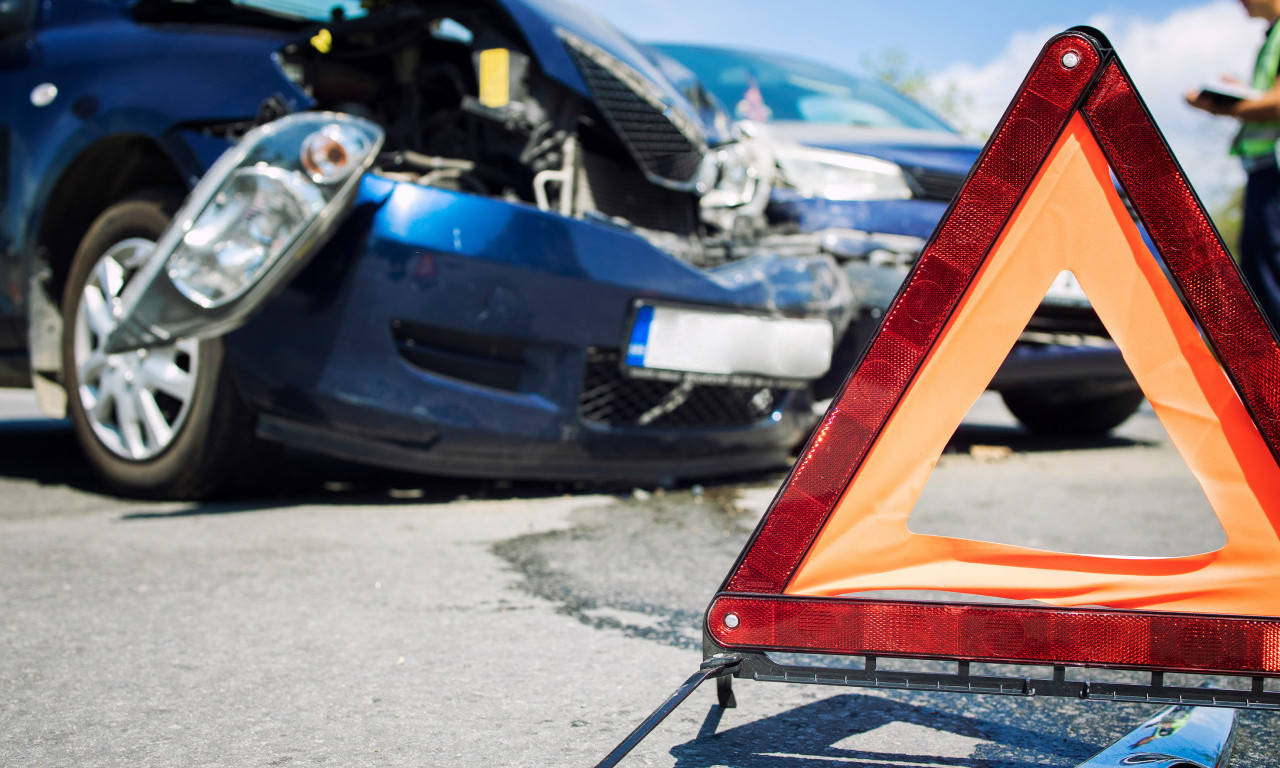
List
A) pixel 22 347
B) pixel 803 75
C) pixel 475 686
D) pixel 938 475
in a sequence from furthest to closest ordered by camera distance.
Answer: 1. pixel 803 75
2. pixel 938 475
3. pixel 22 347
4. pixel 475 686

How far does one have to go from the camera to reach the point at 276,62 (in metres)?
3.19

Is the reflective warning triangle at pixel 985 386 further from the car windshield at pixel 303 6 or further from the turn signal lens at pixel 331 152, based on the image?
the car windshield at pixel 303 6

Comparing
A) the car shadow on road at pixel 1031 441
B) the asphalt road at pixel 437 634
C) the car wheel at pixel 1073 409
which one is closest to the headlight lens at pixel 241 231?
the asphalt road at pixel 437 634

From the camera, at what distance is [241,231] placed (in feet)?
9.11

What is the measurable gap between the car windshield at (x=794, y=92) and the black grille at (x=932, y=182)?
69cm

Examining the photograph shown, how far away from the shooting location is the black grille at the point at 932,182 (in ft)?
14.3

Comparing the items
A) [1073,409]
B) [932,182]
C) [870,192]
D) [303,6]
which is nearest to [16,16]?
[303,6]

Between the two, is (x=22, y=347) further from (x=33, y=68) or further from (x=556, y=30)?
(x=556, y=30)

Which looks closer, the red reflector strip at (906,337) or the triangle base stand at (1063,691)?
the triangle base stand at (1063,691)

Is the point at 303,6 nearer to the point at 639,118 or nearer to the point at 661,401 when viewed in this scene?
the point at 639,118

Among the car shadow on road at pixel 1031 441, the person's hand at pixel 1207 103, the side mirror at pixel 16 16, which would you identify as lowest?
the car shadow on road at pixel 1031 441

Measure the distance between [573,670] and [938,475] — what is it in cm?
258

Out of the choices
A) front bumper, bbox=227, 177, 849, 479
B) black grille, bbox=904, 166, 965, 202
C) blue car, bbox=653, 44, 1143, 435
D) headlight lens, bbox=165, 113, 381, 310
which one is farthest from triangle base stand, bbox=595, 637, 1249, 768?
black grille, bbox=904, 166, 965, 202

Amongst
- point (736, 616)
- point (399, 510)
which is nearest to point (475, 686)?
point (736, 616)
